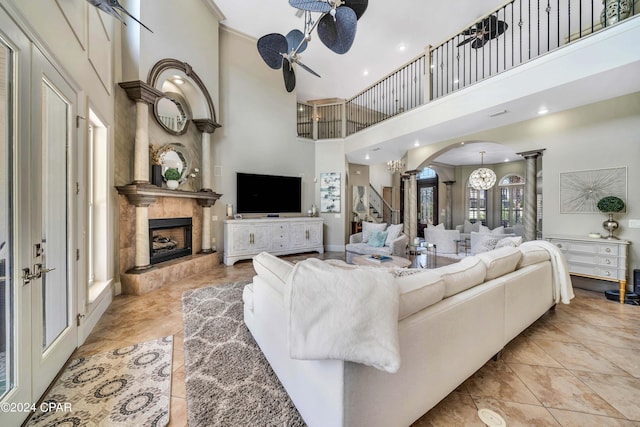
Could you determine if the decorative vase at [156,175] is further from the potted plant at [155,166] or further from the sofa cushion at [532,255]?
the sofa cushion at [532,255]

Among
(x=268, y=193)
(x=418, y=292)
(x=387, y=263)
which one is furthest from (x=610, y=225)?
(x=268, y=193)

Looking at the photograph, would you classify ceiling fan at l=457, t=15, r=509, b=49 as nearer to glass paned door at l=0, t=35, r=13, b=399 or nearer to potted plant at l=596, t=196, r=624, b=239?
potted plant at l=596, t=196, r=624, b=239

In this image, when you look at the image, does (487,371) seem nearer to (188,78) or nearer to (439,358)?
(439,358)

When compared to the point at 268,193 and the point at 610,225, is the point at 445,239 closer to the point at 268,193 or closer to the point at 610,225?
the point at 610,225

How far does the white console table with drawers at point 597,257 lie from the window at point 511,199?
6.73 metres

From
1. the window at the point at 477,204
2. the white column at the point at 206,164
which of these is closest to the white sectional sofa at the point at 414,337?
the white column at the point at 206,164

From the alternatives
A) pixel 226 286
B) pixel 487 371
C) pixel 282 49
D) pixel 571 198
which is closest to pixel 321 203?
pixel 226 286

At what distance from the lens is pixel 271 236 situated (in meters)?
5.69

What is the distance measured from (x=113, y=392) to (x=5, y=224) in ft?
3.94

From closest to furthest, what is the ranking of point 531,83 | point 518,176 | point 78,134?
point 78,134 → point 531,83 → point 518,176

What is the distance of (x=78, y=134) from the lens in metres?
2.15

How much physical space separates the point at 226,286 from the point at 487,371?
3282 mm


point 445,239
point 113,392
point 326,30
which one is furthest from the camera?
point 445,239

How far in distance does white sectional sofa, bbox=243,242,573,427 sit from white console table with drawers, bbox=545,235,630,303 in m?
2.21
